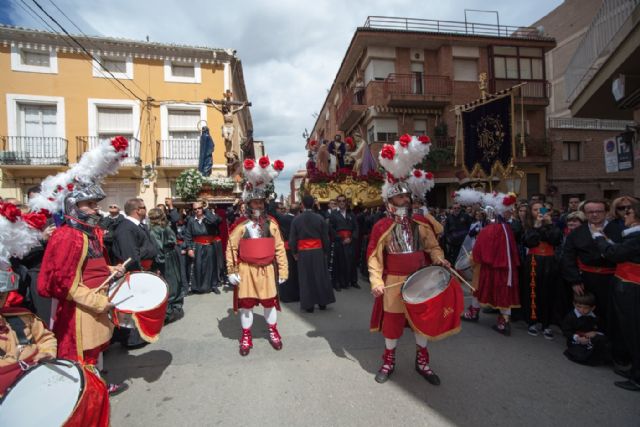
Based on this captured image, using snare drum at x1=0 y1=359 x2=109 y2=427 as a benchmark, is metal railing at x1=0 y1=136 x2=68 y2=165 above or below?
above

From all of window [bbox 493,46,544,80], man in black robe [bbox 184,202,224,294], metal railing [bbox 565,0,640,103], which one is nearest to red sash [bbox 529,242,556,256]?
metal railing [bbox 565,0,640,103]

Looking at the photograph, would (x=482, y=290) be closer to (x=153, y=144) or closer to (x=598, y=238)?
(x=598, y=238)

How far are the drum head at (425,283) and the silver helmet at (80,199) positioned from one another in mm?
2746

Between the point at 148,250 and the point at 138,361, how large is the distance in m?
1.35

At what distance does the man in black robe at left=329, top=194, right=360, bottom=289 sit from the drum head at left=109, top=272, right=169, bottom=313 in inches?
185

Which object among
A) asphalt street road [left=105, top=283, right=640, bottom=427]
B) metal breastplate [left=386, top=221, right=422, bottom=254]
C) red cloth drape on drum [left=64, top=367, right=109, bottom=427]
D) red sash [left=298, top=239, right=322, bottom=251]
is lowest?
asphalt street road [left=105, top=283, right=640, bottom=427]

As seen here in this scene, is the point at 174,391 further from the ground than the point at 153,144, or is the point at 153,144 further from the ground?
the point at 153,144

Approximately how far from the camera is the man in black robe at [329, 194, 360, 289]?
7.36 metres

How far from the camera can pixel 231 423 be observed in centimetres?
264

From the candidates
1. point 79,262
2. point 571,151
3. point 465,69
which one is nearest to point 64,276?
point 79,262

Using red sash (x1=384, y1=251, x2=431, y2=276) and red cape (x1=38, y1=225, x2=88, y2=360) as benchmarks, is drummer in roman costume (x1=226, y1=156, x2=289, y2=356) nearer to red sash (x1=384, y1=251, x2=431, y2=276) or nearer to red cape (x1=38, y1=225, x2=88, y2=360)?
red sash (x1=384, y1=251, x2=431, y2=276)

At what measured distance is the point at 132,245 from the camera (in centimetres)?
409

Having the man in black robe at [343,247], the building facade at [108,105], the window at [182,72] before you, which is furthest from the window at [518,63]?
the man in black robe at [343,247]

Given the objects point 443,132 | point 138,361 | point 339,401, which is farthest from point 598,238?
point 443,132
